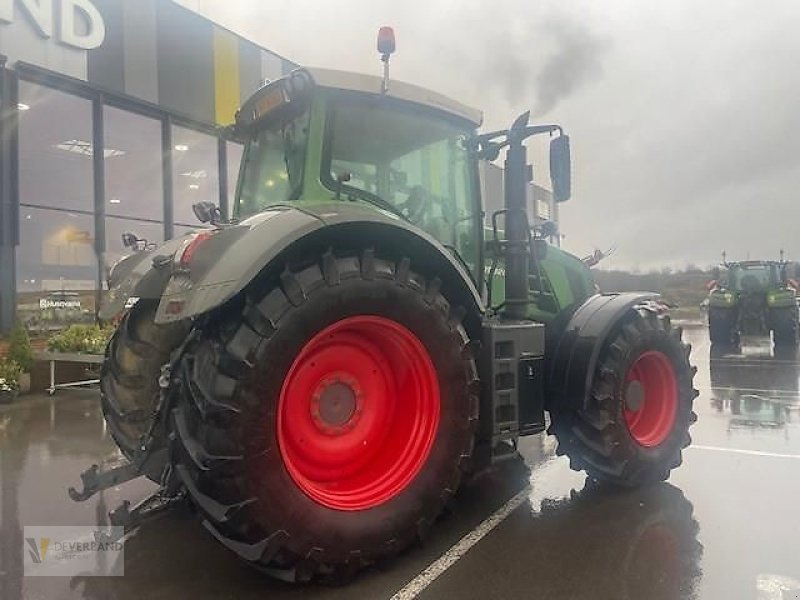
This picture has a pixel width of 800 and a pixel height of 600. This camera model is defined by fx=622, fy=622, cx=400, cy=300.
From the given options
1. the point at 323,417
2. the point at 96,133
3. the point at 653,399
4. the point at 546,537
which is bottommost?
the point at 546,537

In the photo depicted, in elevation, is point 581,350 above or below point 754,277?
below

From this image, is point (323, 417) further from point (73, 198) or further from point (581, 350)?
point (73, 198)

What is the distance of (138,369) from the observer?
13.3ft

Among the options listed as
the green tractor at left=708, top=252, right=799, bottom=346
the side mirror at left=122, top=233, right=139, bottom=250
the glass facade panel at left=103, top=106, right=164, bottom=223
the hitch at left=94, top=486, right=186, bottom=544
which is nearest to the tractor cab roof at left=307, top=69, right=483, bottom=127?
the side mirror at left=122, top=233, right=139, bottom=250

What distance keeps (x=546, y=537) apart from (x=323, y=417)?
150cm

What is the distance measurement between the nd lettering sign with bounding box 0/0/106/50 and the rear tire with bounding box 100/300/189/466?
29.4 ft

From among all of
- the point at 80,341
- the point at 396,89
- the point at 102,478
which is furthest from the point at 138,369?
the point at 80,341

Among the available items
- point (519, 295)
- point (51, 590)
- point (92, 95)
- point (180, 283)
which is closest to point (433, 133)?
point (519, 295)

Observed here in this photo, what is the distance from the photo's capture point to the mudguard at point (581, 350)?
4.18 meters

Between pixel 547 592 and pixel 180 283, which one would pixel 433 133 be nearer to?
pixel 180 283

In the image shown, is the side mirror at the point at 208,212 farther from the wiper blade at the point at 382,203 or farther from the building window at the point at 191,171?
the building window at the point at 191,171

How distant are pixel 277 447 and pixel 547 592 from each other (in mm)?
1431

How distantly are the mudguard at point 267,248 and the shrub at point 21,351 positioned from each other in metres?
6.83

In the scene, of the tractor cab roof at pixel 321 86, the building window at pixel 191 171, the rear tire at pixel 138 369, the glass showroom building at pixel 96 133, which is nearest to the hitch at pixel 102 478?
the rear tire at pixel 138 369
